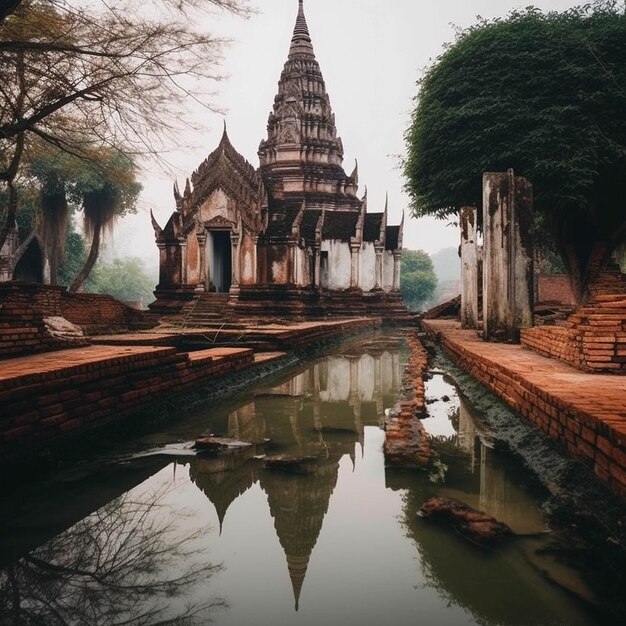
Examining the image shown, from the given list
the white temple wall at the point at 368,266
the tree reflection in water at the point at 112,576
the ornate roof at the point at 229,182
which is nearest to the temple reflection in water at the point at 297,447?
the tree reflection in water at the point at 112,576

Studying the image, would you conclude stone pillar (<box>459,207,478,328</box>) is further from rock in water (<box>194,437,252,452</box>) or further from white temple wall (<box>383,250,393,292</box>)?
white temple wall (<box>383,250,393,292</box>)

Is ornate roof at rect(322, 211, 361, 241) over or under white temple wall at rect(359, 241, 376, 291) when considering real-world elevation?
over

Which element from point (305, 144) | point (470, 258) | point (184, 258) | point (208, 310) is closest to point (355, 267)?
point (184, 258)

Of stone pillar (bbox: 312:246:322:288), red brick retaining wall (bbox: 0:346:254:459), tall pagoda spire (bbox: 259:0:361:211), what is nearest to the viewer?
red brick retaining wall (bbox: 0:346:254:459)

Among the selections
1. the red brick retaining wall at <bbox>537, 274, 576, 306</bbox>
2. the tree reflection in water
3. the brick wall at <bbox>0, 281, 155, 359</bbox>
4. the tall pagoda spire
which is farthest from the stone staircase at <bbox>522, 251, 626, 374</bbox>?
the red brick retaining wall at <bbox>537, 274, 576, 306</bbox>

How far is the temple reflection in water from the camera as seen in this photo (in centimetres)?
308

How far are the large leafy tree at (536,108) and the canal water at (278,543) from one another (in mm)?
9958

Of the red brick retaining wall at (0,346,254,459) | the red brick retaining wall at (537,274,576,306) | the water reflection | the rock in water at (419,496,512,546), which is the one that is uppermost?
the red brick retaining wall at (537,274,576,306)

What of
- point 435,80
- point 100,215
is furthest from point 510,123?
point 100,215

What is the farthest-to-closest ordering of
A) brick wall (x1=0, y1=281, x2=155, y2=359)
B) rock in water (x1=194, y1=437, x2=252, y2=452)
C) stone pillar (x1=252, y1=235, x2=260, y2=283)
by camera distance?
stone pillar (x1=252, y1=235, x2=260, y2=283) < brick wall (x1=0, y1=281, x2=155, y2=359) < rock in water (x1=194, y1=437, x2=252, y2=452)

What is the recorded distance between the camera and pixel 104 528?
2.96m

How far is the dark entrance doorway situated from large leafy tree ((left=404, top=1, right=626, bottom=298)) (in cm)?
951

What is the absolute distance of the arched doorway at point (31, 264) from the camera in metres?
25.6

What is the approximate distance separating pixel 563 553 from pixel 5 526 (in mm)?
3026
